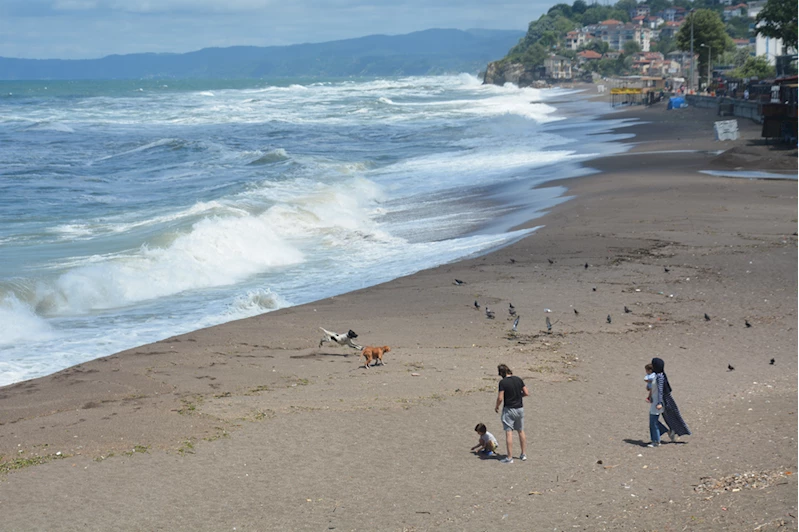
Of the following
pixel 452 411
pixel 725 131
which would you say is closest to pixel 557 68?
pixel 725 131

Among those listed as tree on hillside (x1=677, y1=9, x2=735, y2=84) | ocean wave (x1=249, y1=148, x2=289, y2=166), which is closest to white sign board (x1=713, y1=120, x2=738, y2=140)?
ocean wave (x1=249, y1=148, x2=289, y2=166)

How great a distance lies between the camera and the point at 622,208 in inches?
934

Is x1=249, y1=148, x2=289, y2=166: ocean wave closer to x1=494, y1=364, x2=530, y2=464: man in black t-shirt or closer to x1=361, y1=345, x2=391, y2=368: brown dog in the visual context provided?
x1=361, y1=345, x2=391, y2=368: brown dog

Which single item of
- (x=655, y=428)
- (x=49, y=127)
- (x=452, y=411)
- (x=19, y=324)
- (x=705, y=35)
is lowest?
(x=452, y=411)

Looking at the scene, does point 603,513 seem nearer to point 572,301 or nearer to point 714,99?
point 572,301

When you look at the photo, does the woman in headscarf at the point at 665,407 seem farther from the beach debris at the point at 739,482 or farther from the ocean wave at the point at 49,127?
the ocean wave at the point at 49,127

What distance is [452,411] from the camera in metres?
11.1

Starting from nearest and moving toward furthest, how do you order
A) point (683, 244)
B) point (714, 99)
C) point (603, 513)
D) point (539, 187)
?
1. point (603, 513)
2. point (683, 244)
3. point (539, 187)
4. point (714, 99)

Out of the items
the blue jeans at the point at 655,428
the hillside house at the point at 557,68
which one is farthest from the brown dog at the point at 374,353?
the hillside house at the point at 557,68

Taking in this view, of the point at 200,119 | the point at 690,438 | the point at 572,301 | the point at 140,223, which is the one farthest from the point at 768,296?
the point at 200,119

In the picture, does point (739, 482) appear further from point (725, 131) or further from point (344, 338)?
point (725, 131)

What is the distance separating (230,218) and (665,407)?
60.3 ft

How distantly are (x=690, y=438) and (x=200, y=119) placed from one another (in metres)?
77.3

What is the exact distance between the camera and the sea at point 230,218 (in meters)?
17.5
